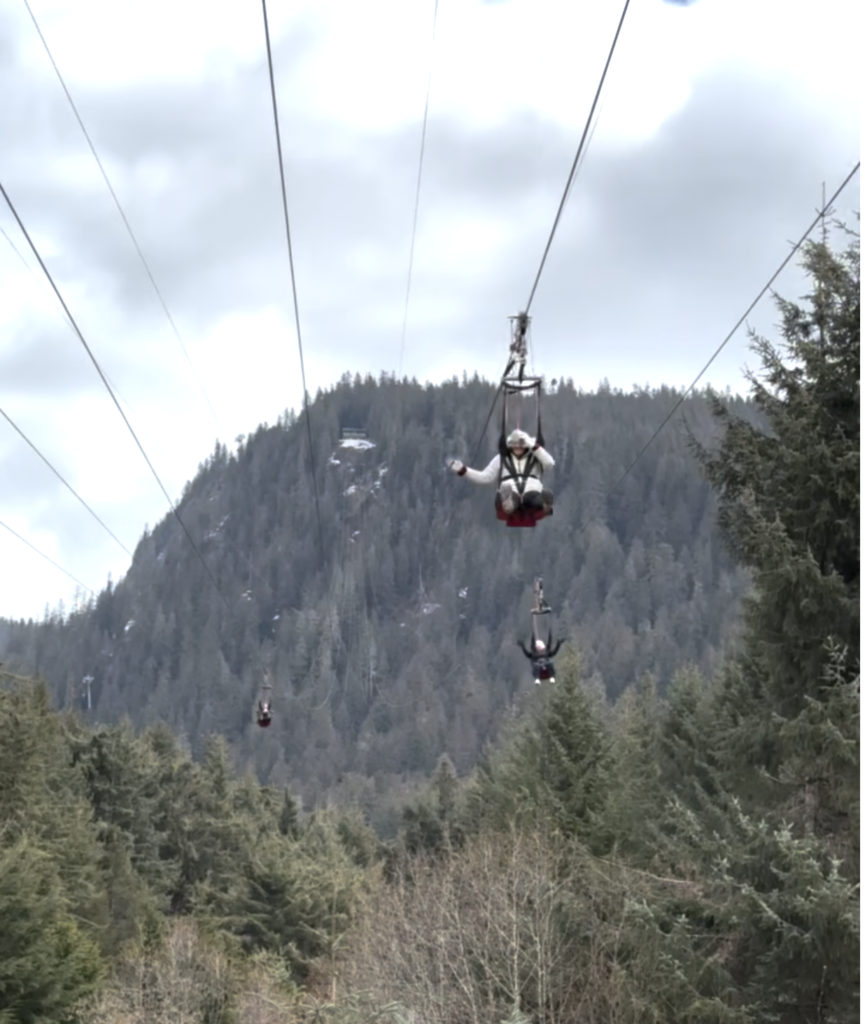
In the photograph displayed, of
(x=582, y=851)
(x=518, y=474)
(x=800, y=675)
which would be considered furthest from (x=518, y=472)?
(x=582, y=851)

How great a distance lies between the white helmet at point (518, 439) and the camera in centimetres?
1562

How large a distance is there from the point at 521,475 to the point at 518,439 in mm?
435

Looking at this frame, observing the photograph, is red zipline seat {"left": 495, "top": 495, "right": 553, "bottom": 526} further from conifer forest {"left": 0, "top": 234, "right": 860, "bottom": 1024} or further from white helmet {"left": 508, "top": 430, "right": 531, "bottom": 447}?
conifer forest {"left": 0, "top": 234, "right": 860, "bottom": 1024}

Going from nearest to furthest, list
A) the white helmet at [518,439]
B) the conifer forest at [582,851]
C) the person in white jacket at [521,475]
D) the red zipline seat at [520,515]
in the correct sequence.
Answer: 1. the white helmet at [518,439]
2. the person in white jacket at [521,475]
3. the red zipline seat at [520,515]
4. the conifer forest at [582,851]

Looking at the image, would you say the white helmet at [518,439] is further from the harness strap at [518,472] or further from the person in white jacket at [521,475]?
the harness strap at [518,472]

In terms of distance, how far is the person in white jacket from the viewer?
15.8 meters

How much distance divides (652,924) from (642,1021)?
15.4 ft

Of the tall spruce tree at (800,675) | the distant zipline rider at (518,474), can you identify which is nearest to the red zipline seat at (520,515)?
the distant zipline rider at (518,474)

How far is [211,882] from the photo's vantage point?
241ft

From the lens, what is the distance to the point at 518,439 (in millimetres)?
15656

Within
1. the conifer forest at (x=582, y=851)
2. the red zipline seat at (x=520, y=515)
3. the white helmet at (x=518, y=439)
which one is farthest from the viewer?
the conifer forest at (x=582, y=851)

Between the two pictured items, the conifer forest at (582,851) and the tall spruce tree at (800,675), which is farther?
the conifer forest at (582,851)

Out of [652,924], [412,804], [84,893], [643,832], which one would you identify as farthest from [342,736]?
[652,924]

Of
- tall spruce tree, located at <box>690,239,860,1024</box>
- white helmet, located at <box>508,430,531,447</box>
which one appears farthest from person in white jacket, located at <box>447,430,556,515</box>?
tall spruce tree, located at <box>690,239,860,1024</box>
